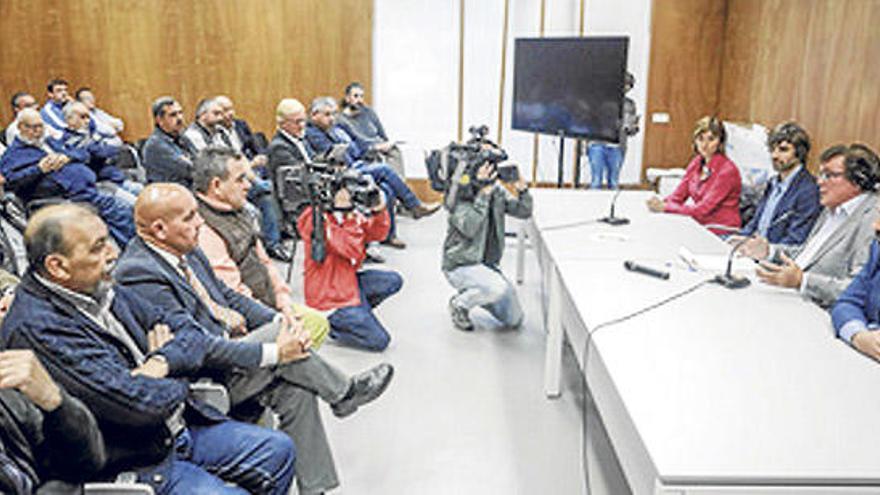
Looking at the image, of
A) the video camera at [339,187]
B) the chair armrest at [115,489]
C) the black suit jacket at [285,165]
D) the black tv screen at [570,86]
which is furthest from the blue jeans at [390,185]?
the chair armrest at [115,489]

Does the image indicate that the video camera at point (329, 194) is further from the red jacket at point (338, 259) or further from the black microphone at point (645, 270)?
the black microphone at point (645, 270)

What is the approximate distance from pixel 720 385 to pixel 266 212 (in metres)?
4.19

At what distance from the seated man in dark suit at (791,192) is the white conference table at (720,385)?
→ 3.14 feet

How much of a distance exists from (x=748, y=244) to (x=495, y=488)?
5.33ft

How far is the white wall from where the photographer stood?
7.32m

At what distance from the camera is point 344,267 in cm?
379

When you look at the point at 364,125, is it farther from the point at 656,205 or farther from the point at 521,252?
the point at 656,205

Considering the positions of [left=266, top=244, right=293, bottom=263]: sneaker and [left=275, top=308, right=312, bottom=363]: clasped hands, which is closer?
[left=275, top=308, right=312, bottom=363]: clasped hands

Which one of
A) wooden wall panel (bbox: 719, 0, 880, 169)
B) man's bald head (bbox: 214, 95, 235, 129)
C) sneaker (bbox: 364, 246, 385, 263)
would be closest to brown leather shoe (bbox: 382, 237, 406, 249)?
sneaker (bbox: 364, 246, 385, 263)

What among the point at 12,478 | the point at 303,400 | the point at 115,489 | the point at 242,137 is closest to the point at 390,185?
the point at 242,137

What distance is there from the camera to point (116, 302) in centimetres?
195

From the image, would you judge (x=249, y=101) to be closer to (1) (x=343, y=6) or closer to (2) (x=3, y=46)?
(1) (x=343, y=6)

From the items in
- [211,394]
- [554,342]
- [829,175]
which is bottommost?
[554,342]

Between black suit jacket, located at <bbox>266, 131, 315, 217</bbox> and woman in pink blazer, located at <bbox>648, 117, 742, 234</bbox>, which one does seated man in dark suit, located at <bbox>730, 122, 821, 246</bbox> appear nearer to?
woman in pink blazer, located at <bbox>648, 117, 742, 234</bbox>
